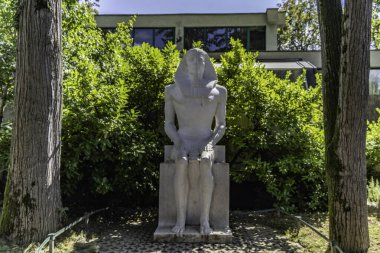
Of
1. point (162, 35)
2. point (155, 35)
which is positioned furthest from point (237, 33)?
point (155, 35)

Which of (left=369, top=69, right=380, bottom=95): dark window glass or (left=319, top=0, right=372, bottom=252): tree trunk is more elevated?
(left=369, top=69, right=380, bottom=95): dark window glass

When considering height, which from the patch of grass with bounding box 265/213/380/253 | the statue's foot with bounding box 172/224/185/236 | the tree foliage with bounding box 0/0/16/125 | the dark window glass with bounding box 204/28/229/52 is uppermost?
the dark window glass with bounding box 204/28/229/52

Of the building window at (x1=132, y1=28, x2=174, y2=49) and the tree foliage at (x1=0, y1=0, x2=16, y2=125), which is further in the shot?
the building window at (x1=132, y1=28, x2=174, y2=49)

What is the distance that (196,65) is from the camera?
5.79m

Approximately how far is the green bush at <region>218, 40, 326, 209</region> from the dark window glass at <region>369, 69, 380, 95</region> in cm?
729

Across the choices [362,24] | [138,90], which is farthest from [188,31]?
[362,24]

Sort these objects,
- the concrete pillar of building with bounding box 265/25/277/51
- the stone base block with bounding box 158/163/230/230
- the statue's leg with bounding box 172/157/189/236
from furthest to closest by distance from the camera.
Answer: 1. the concrete pillar of building with bounding box 265/25/277/51
2. the stone base block with bounding box 158/163/230/230
3. the statue's leg with bounding box 172/157/189/236

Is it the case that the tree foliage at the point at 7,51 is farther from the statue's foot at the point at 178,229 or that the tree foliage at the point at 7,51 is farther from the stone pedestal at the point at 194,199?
the statue's foot at the point at 178,229

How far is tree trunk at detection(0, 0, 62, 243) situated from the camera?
16.0 ft

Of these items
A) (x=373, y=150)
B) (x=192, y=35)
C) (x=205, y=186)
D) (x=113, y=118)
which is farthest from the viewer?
(x=192, y=35)

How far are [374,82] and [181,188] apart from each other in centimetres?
1142

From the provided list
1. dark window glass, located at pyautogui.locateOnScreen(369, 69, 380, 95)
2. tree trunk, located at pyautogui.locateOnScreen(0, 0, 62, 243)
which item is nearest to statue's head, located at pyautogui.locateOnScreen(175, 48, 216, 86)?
tree trunk, located at pyautogui.locateOnScreen(0, 0, 62, 243)

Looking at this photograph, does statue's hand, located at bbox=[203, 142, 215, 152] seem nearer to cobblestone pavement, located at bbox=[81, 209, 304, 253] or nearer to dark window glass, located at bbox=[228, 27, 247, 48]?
cobblestone pavement, located at bbox=[81, 209, 304, 253]

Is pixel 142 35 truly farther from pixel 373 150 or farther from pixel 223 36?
pixel 373 150
